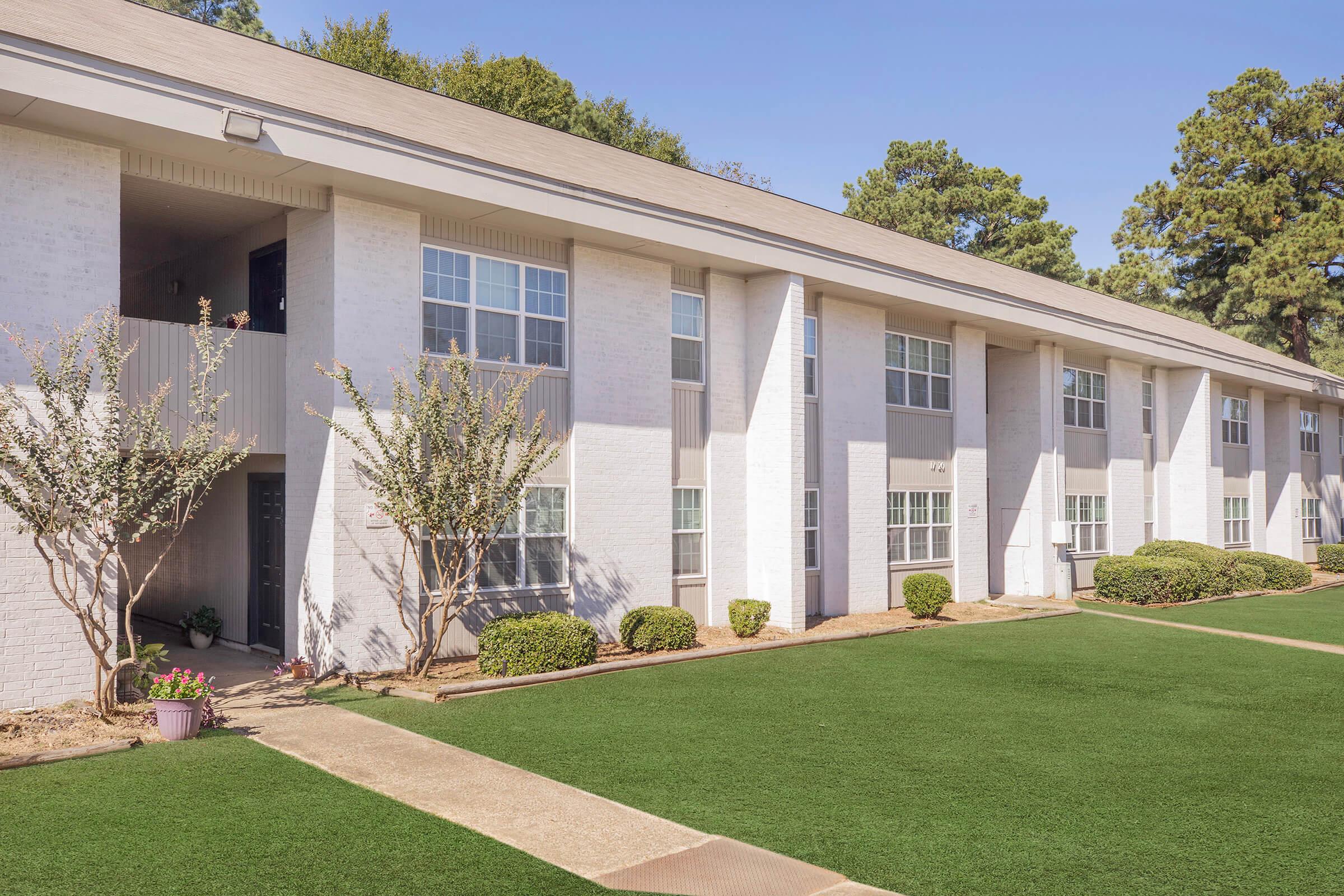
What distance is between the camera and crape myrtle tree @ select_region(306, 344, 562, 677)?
42.7 feet

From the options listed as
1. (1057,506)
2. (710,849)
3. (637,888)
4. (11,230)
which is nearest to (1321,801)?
(710,849)

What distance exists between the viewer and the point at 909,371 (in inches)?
890

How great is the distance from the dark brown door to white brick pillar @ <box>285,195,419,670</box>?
0.53 m

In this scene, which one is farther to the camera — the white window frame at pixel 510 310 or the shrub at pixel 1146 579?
the shrub at pixel 1146 579

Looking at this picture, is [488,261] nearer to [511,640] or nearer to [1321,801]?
[511,640]

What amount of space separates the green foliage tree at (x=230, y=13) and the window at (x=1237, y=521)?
43.2 metres

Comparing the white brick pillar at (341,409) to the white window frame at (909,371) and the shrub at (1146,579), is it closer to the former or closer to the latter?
the white window frame at (909,371)

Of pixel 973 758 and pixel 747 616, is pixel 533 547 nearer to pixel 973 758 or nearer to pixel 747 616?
pixel 747 616

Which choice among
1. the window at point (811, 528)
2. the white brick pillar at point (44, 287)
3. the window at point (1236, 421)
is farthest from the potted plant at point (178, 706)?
the window at point (1236, 421)

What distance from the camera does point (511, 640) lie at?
44.1ft

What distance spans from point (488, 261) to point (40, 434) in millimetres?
6594

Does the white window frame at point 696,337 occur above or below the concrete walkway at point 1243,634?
above

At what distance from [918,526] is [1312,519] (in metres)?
25.1

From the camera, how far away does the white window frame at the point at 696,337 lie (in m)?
18.1
